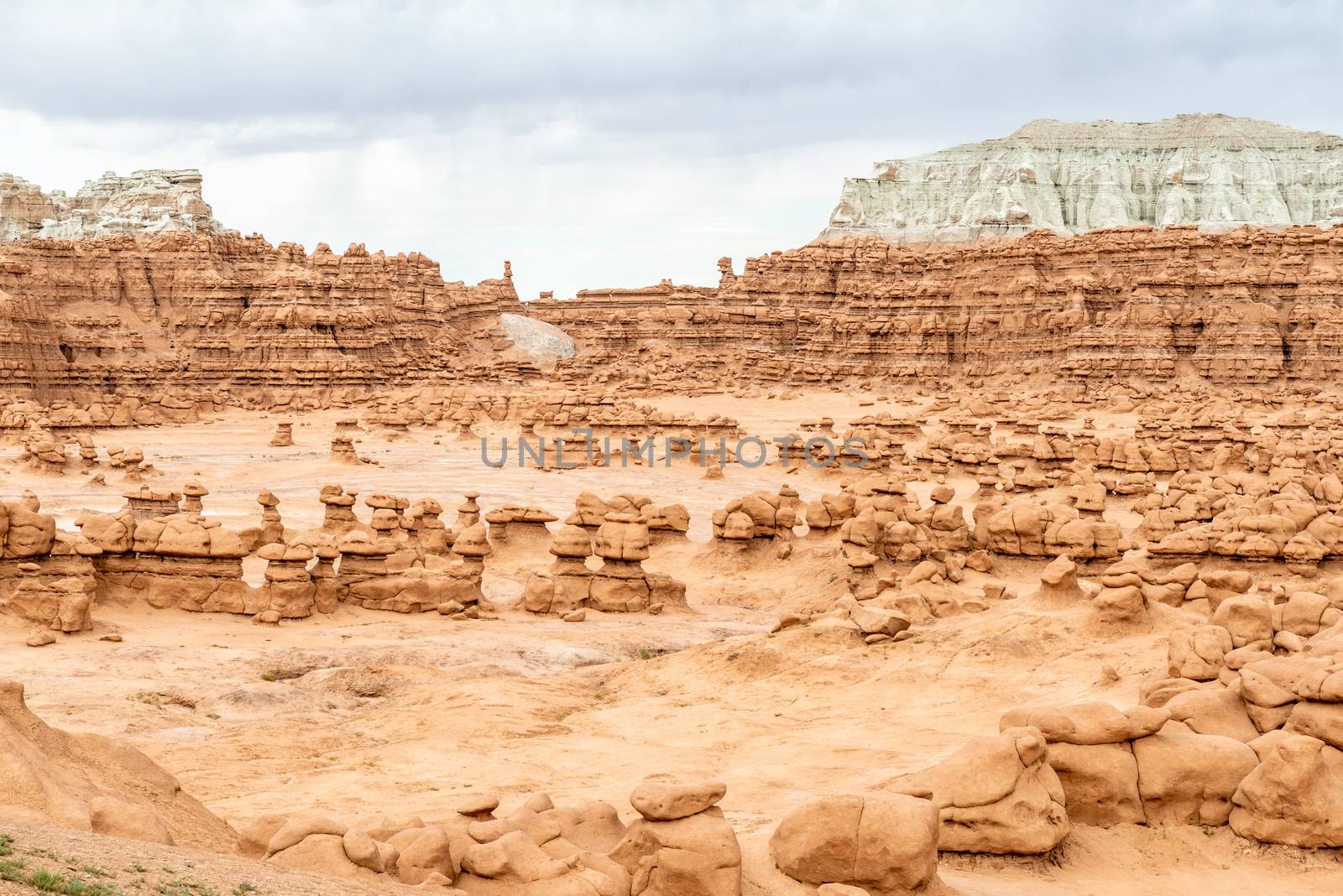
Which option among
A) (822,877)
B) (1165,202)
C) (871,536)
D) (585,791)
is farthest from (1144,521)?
(1165,202)

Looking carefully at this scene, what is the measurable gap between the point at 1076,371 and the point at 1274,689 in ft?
172

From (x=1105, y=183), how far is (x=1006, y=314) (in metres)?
22.5

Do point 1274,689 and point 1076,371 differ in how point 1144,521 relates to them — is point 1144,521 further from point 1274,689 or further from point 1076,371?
point 1076,371

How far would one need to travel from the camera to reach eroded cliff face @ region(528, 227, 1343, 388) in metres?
59.9

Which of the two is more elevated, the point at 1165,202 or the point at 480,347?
the point at 1165,202

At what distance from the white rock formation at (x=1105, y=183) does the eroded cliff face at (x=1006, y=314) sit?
584 centimetres

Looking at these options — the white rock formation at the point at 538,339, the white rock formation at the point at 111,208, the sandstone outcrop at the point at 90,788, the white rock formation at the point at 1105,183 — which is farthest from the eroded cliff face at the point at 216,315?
the sandstone outcrop at the point at 90,788

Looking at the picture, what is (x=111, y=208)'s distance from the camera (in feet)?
245

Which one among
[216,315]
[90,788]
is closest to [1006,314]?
[216,315]

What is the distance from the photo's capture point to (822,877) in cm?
831

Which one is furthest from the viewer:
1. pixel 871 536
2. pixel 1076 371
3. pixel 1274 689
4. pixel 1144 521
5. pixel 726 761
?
pixel 1076 371

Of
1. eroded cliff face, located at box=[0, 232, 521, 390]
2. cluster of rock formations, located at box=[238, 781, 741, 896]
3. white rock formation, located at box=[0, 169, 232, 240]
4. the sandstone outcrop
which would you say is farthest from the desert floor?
white rock formation, located at box=[0, 169, 232, 240]

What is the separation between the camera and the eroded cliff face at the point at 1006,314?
196 feet

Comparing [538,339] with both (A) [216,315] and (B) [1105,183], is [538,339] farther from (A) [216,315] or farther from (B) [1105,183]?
(B) [1105,183]
